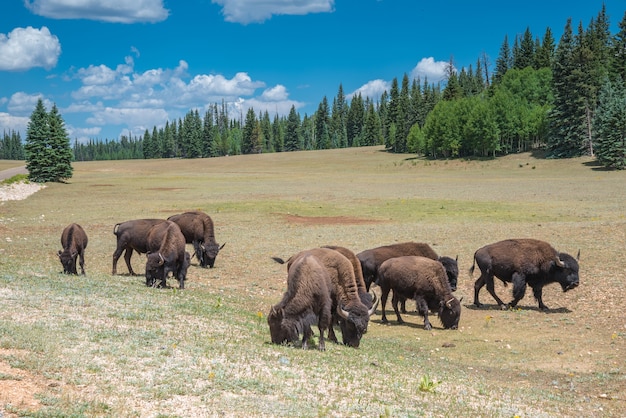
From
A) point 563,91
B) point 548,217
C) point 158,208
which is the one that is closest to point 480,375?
point 548,217

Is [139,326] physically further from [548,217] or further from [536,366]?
[548,217]

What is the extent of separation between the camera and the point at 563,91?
8344 cm

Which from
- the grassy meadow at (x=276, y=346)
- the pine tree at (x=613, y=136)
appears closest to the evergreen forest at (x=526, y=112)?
the pine tree at (x=613, y=136)

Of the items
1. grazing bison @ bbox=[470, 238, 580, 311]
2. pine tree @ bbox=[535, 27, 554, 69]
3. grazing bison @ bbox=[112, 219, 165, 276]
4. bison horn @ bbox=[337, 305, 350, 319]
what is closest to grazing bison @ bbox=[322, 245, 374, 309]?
bison horn @ bbox=[337, 305, 350, 319]

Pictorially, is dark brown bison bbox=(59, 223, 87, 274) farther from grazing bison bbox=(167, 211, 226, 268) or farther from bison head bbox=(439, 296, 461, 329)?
bison head bbox=(439, 296, 461, 329)

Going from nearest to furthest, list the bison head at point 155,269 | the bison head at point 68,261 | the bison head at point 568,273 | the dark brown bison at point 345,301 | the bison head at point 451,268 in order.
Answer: the dark brown bison at point 345,301
the bison head at point 155,269
the bison head at point 568,273
the bison head at point 451,268
the bison head at point 68,261

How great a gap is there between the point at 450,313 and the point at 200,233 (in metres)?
10.9

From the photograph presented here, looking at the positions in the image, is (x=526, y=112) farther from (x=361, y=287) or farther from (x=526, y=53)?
(x=361, y=287)

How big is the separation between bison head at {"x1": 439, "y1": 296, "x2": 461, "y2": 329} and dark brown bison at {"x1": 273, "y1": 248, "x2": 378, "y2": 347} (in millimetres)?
3109

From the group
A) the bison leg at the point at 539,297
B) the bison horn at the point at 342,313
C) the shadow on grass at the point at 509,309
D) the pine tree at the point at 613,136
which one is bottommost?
the shadow on grass at the point at 509,309

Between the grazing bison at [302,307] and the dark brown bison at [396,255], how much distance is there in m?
5.45

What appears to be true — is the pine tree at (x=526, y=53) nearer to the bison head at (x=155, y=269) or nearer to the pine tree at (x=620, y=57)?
the pine tree at (x=620, y=57)

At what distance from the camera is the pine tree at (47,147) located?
66.5m

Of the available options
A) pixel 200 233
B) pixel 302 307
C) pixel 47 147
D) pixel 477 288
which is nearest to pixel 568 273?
pixel 477 288
